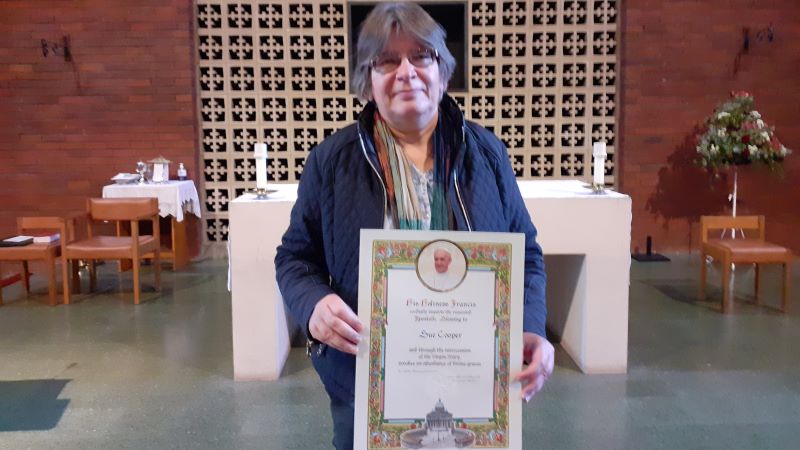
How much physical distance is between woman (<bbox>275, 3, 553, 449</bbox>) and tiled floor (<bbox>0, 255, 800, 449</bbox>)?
5.18ft

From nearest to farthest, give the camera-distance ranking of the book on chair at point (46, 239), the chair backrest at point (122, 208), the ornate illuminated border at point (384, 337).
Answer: the ornate illuminated border at point (384, 337)
the book on chair at point (46, 239)
the chair backrest at point (122, 208)

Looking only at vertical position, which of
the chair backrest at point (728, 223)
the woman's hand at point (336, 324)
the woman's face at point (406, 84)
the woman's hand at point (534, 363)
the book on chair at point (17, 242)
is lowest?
the book on chair at point (17, 242)

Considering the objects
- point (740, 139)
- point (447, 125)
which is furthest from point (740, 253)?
point (447, 125)

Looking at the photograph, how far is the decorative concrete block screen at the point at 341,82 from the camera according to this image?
21.9ft

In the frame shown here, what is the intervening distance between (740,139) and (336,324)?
5659 mm

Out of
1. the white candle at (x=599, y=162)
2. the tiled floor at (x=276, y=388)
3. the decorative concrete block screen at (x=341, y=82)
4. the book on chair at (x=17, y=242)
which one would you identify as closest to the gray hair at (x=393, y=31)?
the tiled floor at (x=276, y=388)

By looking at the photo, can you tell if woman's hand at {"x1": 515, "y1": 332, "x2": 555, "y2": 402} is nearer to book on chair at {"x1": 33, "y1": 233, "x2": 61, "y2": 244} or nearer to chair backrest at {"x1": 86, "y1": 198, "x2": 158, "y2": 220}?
chair backrest at {"x1": 86, "y1": 198, "x2": 158, "y2": 220}

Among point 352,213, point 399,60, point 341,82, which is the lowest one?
point 352,213

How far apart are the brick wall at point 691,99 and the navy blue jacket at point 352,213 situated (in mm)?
5831

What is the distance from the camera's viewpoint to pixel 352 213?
1243mm

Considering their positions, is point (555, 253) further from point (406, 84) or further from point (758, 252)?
point (406, 84)

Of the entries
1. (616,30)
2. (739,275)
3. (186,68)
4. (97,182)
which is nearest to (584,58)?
(616,30)

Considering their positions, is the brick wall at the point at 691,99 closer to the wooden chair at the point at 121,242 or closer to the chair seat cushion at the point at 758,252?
the chair seat cushion at the point at 758,252

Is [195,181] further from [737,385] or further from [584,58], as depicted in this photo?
[737,385]
